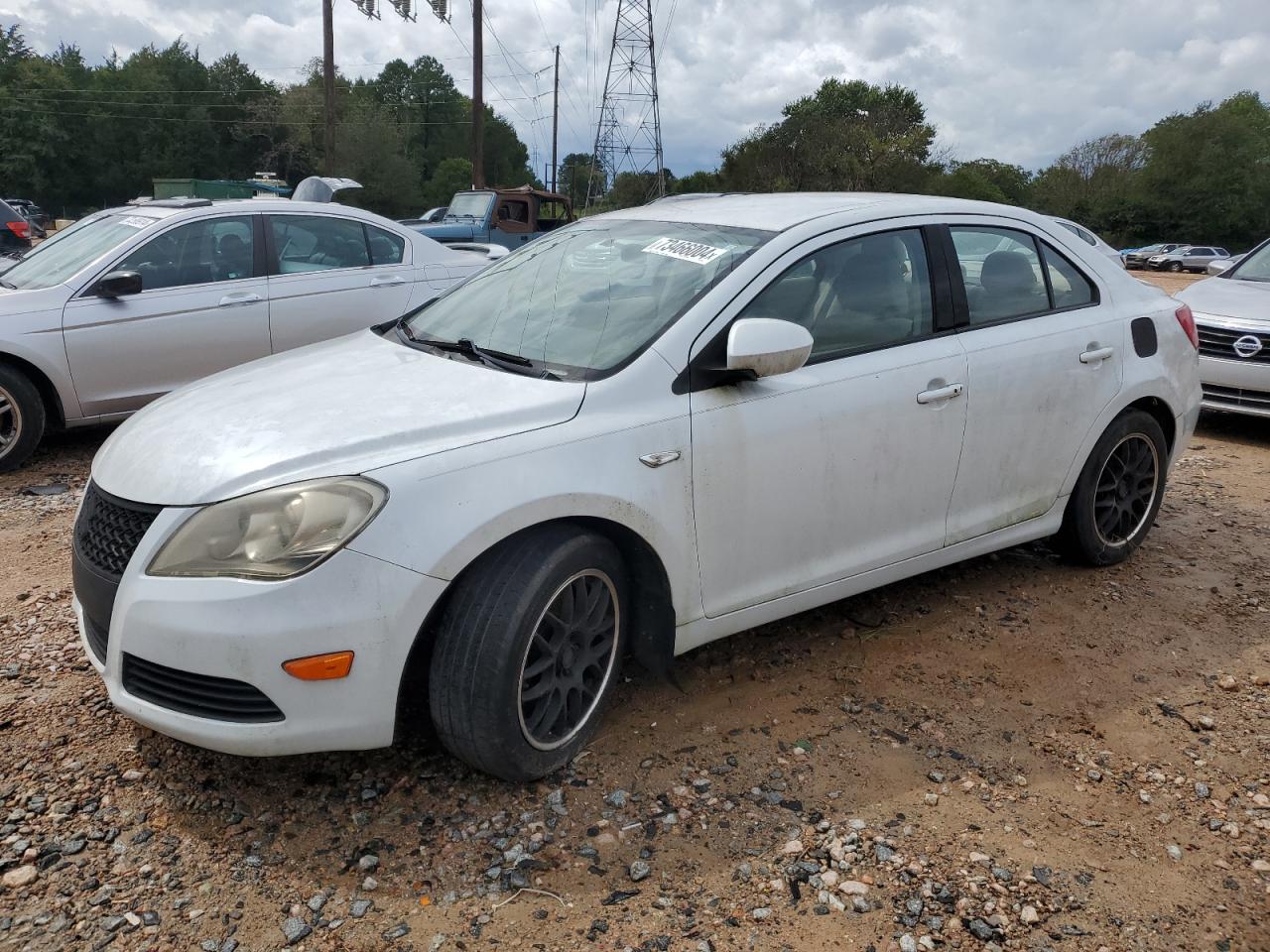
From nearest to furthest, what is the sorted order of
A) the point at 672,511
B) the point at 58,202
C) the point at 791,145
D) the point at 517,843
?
the point at 517,843 → the point at 672,511 → the point at 791,145 → the point at 58,202

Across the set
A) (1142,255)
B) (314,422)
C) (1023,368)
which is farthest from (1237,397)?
(1142,255)

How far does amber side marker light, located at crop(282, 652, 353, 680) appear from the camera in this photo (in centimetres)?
244

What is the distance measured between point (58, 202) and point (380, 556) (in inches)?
2860

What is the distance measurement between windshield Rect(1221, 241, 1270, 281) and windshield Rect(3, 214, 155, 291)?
8.39 meters

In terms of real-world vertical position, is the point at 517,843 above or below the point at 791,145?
below

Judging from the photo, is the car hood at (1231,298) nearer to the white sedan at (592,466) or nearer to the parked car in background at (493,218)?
the white sedan at (592,466)

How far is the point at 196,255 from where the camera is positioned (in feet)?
21.1

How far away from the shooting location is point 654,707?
3.33m

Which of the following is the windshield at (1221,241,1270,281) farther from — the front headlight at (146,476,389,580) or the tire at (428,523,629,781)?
the front headlight at (146,476,389,580)

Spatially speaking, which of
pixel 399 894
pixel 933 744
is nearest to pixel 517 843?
pixel 399 894

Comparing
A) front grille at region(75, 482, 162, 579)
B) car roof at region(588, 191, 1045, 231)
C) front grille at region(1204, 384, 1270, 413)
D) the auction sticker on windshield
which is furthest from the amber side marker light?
front grille at region(1204, 384, 1270, 413)

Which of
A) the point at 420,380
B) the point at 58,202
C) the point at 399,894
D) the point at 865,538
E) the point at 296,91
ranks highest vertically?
the point at 296,91

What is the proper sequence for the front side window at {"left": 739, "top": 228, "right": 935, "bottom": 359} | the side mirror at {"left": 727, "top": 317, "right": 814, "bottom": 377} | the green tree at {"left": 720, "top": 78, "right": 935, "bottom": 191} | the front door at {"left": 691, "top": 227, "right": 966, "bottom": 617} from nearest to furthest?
1. the side mirror at {"left": 727, "top": 317, "right": 814, "bottom": 377}
2. the front door at {"left": 691, "top": 227, "right": 966, "bottom": 617}
3. the front side window at {"left": 739, "top": 228, "right": 935, "bottom": 359}
4. the green tree at {"left": 720, "top": 78, "right": 935, "bottom": 191}

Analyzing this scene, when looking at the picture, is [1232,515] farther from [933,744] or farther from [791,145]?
[791,145]
